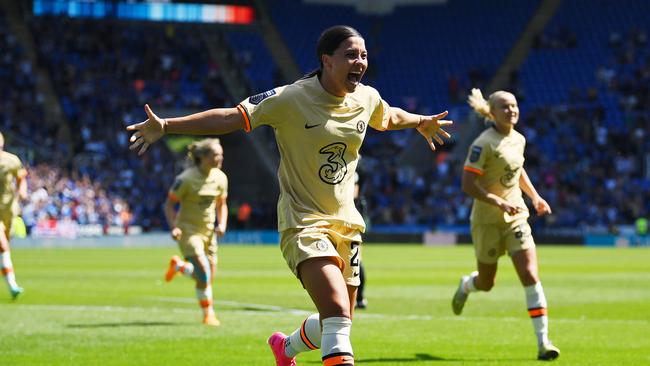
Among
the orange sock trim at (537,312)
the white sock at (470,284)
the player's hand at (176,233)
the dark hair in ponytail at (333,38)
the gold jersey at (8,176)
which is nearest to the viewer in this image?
the dark hair in ponytail at (333,38)

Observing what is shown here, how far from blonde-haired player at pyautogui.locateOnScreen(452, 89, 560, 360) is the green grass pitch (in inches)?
38.3

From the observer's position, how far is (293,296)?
65.3 ft

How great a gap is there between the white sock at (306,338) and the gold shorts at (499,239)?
3776 mm

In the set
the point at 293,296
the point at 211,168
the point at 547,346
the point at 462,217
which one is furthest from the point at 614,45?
the point at 547,346

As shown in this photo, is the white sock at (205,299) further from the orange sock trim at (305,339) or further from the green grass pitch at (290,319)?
the orange sock trim at (305,339)

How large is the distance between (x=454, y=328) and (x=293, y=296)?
6325 mm

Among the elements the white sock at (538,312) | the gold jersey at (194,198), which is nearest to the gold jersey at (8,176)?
the gold jersey at (194,198)

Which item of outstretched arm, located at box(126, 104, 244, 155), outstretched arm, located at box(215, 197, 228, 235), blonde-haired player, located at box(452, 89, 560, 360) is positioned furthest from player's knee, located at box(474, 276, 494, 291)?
outstretched arm, located at box(126, 104, 244, 155)

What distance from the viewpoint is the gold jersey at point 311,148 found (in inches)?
291

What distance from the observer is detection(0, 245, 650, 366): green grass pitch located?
11.0 metres

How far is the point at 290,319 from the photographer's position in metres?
15.0

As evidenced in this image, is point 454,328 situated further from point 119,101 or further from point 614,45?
point 614,45

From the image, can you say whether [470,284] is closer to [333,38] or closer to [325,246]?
[325,246]

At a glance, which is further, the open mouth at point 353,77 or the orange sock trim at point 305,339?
the orange sock trim at point 305,339
